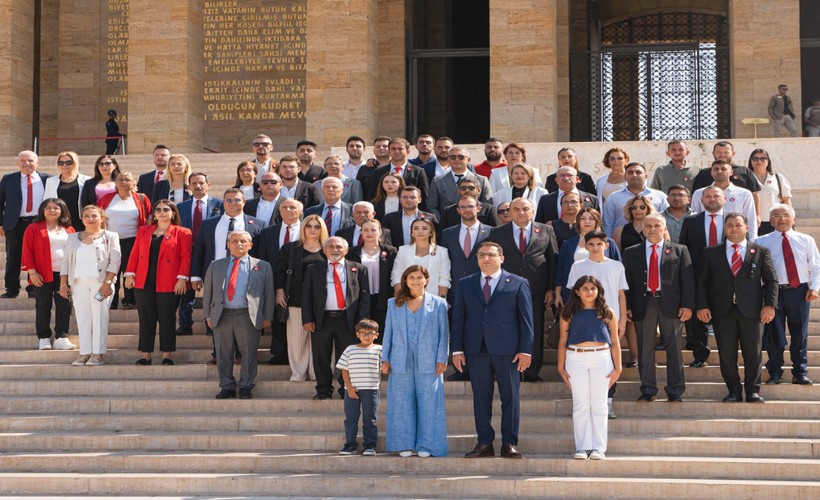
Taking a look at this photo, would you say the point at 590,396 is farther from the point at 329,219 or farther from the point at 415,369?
the point at 329,219

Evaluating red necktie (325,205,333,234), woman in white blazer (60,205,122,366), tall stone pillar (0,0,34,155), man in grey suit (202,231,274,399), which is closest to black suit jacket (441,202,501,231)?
red necktie (325,205,333,234)

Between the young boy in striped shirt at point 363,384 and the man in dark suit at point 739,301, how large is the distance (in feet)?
10.0

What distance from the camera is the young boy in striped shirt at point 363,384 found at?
10.0 metres

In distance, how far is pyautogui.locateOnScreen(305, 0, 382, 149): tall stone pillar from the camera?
68.9 feet

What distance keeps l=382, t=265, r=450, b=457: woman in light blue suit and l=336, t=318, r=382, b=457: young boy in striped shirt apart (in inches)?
4.6

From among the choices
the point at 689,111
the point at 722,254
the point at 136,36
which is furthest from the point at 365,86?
the point at 722,254

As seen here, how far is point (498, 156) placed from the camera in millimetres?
13180

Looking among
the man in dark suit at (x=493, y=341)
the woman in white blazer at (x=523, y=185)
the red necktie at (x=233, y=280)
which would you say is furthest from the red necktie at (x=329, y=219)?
the man in dark suit at (x=493, y=341)

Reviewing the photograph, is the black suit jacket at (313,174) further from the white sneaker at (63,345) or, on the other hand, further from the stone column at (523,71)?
the stone column at (523,71)

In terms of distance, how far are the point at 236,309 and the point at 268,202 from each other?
1773 millimetres

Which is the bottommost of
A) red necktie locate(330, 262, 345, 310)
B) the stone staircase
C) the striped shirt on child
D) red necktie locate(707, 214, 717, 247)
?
the stone staircase

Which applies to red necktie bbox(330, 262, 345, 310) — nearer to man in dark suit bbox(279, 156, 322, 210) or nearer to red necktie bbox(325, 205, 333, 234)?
red necktie bbox(325, 205, 333, 234)

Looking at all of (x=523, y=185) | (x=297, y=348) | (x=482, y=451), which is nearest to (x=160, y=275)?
(x=297, y=348)

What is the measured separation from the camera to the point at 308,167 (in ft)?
46.4
